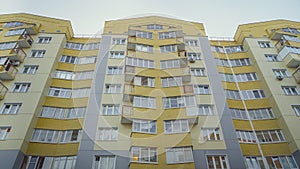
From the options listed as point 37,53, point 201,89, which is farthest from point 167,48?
point 37,53

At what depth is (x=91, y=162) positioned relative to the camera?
1903 cm

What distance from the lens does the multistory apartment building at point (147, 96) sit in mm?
19812

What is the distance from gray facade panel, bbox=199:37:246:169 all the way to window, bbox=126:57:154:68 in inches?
273

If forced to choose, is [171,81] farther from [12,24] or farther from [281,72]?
[12,24]

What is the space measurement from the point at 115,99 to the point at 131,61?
5.29 metres

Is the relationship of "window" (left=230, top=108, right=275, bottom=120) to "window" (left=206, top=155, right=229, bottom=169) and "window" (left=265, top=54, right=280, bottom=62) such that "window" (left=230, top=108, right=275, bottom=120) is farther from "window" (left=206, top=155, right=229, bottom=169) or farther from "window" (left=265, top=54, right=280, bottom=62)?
"window" (left=265, top=54, right=280, bottom=62)

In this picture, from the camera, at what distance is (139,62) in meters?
26.6

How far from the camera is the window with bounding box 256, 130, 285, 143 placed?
21828mm

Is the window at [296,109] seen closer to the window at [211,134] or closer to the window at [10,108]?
the window at [211,134]

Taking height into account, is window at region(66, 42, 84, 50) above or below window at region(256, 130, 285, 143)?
above

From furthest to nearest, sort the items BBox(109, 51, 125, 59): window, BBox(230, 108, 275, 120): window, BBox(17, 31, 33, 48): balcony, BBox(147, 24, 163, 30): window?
1. BBox(147, 24, 163, 30): window
2. BBox(109, 51, 125, 59): window
3. BBox(17, 31, 33, 48): balcony
4. BBox(230, 108, 275, 120): window

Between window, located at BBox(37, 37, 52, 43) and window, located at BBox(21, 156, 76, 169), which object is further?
window, located at BBox(37, 37, 52, 43)

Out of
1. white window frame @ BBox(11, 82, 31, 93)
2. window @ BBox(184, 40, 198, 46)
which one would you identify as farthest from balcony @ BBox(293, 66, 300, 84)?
white window frame @ BBox(11, 82, 31, 93)

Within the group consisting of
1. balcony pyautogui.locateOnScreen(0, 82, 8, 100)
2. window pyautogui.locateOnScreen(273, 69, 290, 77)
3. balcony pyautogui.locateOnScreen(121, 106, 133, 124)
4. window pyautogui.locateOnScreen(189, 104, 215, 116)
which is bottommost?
balcony pyautogui.locateOnScreen(121, 106, 133, 124)
